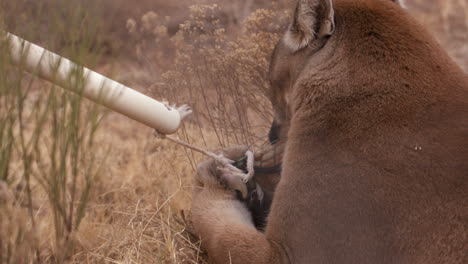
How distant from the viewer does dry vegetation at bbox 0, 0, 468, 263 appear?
6.78ft

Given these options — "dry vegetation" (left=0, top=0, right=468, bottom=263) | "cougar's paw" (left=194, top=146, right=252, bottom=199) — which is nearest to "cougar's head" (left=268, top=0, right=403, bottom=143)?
"cougar's paw" (left=194, top=146, right=252, bottom=199)

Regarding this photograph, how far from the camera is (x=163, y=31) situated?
4.01 m

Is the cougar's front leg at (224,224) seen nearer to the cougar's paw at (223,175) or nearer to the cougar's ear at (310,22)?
the cougar's paw at (223,175)

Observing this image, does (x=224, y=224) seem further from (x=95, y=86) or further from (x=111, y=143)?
(x=111, y=143)

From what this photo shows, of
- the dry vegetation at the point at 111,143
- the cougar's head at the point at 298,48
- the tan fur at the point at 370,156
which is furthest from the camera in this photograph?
the cougar's head at the point at 298,48

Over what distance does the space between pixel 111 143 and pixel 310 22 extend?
4.55 feet

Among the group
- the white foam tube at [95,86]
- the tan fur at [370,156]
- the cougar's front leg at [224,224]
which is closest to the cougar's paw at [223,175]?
the cougar's front leg at [224,224]

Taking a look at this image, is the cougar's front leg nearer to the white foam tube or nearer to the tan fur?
the tan fur

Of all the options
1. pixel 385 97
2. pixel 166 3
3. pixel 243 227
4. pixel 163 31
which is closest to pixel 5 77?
pixel 243 227

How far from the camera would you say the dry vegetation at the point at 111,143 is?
6.78 feet

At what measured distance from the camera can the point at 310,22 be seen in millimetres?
2695

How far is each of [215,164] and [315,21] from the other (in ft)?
2.76

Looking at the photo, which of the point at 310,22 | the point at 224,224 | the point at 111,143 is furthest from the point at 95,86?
the point at 111,143

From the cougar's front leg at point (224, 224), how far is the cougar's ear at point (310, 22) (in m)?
0.68
